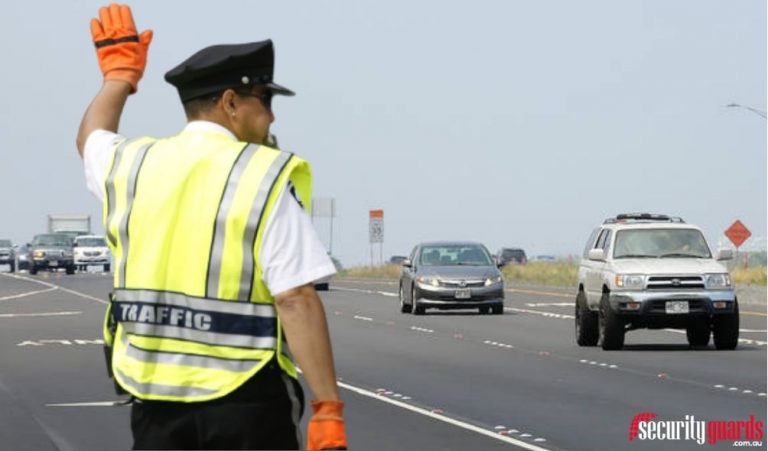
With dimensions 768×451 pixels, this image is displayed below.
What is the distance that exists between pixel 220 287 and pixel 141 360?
31cm

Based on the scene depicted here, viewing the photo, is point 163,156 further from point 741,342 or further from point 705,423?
point 741,342

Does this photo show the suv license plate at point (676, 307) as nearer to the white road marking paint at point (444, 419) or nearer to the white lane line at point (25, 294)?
the white road marking paint at point (444, 419)

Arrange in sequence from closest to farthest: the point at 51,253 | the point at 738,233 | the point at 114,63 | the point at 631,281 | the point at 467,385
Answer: the point at 114,63
the point at 467,385
the point at 631,281
the point at 738,233
the point at 51,253

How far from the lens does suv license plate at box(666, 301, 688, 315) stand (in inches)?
1070

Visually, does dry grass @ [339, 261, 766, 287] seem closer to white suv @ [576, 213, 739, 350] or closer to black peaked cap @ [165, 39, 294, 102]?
white suv @ [576, 213, 739, 350]

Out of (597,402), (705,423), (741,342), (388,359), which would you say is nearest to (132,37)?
(705,423)

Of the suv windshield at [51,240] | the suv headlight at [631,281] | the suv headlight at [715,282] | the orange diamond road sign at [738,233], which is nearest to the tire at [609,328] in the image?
the suv headlight at [631,281]

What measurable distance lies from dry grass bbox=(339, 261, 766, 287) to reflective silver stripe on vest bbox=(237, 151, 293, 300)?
57.7 metres

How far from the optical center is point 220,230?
5570mm

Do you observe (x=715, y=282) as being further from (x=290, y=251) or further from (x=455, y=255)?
(x=290, y=251)

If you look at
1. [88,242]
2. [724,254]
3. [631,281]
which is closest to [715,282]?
[724,254]

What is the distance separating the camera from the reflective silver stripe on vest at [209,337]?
5.59 m

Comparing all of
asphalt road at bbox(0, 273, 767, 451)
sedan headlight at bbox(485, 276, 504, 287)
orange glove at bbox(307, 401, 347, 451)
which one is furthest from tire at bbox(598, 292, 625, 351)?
orange glove at bbox(307, 401, 347, 451)

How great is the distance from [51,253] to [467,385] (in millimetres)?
71008
